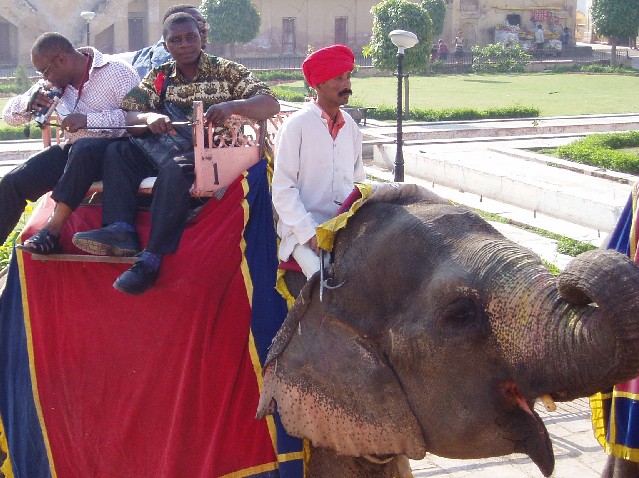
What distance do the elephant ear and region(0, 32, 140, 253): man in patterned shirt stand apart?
1.27 meters

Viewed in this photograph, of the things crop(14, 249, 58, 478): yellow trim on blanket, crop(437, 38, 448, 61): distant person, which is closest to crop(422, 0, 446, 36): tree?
crop(437, 38, 448, 61): distant person

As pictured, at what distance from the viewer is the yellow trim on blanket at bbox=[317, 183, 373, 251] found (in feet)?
10.9

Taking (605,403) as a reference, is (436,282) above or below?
above

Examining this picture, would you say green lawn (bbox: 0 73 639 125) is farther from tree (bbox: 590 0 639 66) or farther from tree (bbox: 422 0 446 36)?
tree (bbox: 422 0 446 36)

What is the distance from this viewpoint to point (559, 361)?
253 cm

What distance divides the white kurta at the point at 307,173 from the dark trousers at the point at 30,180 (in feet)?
3.69

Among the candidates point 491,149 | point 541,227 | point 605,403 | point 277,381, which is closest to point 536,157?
point 491,149

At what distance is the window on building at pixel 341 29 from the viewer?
1918 inches

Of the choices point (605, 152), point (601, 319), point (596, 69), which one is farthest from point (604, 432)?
point (596, 69)

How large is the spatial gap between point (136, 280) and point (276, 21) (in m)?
44.4

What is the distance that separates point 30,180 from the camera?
4297 millimetres

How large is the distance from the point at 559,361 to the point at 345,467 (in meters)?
1.19

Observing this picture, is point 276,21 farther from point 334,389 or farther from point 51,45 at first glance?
point 334,389

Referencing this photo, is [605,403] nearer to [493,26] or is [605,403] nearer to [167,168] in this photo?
[167,168]
